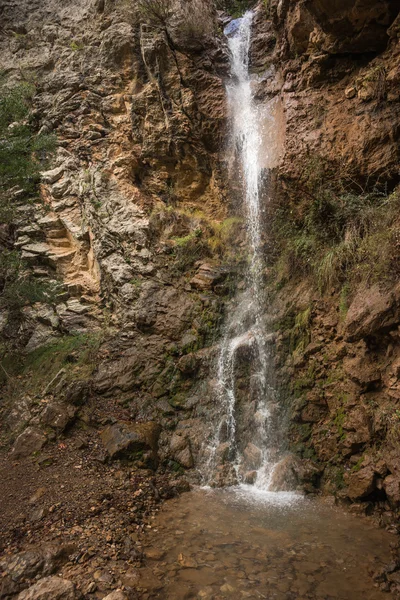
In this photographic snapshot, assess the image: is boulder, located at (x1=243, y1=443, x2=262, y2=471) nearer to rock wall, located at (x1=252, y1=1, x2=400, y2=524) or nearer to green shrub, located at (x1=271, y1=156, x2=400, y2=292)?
rock wall, located at (x1=252, y1=1, x2=400, y2=524)

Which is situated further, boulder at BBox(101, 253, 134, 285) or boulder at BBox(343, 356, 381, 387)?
boulder at BBox(101, 253, 134, 285)

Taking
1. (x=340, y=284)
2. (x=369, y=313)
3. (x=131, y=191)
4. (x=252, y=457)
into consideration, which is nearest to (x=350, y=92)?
(x=340, y=284)

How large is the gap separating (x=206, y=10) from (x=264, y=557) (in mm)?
13078

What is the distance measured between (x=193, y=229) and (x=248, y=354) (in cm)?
386

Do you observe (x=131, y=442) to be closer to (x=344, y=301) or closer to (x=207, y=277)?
(x=207, y=277)

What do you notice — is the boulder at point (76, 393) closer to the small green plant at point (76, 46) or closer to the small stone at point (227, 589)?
the small stone at point (227, 589)

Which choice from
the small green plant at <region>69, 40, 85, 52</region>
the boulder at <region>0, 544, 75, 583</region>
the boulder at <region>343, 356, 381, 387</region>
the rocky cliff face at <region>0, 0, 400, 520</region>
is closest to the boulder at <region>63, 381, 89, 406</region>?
the rocky cliff face at <region>0, 0, 400, 520</region>

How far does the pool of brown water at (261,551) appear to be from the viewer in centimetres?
371

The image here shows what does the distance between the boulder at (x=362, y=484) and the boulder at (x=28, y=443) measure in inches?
196

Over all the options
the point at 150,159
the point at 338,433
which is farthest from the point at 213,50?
the point at 338,433

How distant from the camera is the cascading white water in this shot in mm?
6332

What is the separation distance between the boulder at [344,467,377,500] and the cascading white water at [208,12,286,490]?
4.13 ft

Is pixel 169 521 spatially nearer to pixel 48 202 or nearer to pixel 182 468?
pixel 182 468

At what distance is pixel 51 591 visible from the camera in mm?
3510
